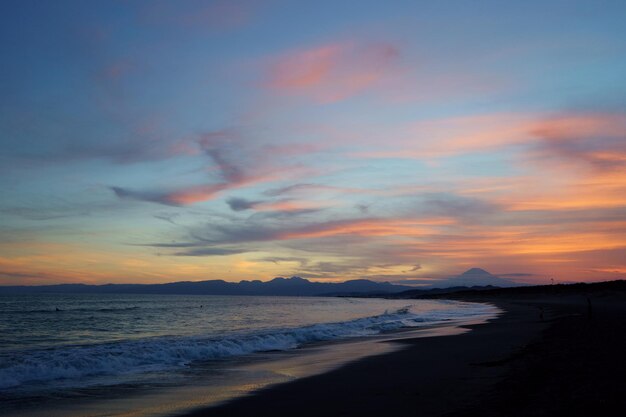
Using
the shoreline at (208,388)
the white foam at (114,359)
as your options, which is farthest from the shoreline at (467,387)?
the white foam at (114,359)

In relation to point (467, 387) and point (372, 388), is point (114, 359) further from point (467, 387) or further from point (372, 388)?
point (467, 387)

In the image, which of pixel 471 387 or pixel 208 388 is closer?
pixel 471 387

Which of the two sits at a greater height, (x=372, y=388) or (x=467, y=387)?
(x=467, y=387)

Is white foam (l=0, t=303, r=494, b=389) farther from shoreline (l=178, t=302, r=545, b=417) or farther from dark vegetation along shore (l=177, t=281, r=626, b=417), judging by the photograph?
dark vegetation along shore (l=177, t=281, r=626, b=417)

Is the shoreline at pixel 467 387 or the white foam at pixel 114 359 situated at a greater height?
the shoreline at pixel 467 387

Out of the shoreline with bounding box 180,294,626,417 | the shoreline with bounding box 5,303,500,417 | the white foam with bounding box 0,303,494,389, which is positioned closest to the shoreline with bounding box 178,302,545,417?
the shoreline with bounding box 180,294,626,417

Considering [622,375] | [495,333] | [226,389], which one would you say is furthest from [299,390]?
[495,333]

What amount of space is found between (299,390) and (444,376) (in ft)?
13.5

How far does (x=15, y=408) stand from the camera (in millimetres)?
11391

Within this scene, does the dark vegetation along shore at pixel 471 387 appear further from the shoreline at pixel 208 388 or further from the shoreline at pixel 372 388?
the shoreline at pixel 208 388

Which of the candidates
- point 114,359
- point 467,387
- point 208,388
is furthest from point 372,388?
point 114,359

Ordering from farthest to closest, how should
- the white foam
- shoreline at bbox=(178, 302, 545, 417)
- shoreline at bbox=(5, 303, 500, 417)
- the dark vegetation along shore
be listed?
the white foam < shoreline at bbox=(5, 303, 500, 417) < shoreline at bbox=(178, 302, 545, 417) < the dark vegetation along shore

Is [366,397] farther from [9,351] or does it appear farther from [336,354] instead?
[9,351]

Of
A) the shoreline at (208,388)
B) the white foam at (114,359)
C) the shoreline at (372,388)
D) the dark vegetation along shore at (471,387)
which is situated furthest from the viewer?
the white foam at (114,359)
